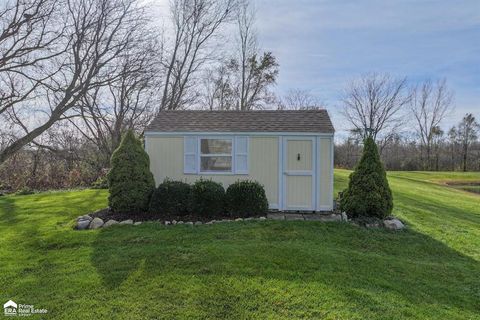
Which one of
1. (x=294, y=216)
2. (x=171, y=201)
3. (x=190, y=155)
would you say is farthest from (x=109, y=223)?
(x=294, y=216)

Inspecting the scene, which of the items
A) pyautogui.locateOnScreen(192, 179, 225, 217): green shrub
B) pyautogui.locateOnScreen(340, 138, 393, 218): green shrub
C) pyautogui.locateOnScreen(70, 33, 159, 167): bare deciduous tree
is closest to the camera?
pyautogui.locateOnScreen(340, 138, 393, 218): green shrub

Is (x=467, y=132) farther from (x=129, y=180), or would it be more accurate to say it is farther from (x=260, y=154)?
(x=129, y=180)

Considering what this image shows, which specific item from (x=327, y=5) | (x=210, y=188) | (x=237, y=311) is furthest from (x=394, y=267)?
(x=327, y=5)

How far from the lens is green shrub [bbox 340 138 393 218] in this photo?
6930mm

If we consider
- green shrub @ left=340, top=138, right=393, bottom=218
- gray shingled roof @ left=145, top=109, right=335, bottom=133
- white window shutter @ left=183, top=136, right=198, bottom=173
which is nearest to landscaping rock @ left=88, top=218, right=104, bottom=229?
white window shutter @ left=183, top=136, right=198, bottom=173

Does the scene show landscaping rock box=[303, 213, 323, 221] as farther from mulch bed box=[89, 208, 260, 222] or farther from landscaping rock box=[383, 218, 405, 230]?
mulch bed box=[89, 208, 260, 222]

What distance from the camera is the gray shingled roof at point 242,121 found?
816cm

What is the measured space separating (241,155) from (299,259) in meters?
3.97

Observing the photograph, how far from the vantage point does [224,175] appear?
8242 millimetres

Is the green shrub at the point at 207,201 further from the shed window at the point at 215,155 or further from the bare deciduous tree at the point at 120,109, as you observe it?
the bare deciduous tree at the point at 120,109

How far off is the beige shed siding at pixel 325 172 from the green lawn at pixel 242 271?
1.47 m

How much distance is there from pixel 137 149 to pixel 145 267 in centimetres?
396

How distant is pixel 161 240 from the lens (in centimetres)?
552

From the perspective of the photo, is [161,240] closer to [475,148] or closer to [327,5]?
[327,5]
